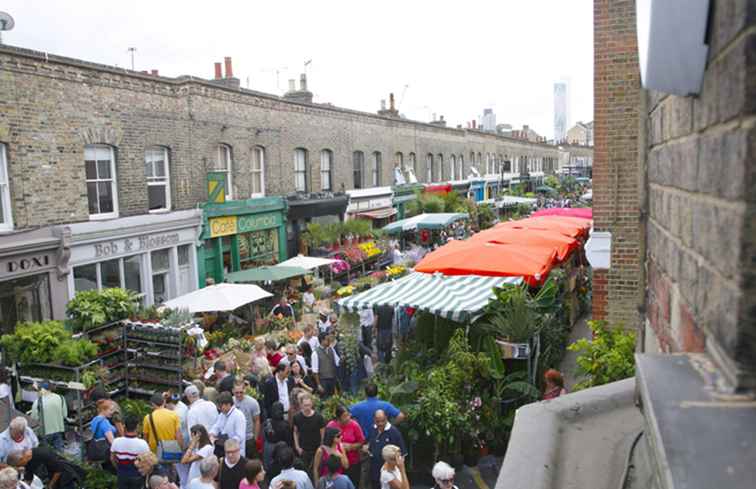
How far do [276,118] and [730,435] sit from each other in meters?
24.4

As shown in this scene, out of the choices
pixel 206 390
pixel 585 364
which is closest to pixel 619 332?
pixel 585 364

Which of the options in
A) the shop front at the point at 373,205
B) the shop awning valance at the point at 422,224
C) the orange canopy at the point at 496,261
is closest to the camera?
the orange canopy at the point at 496,261

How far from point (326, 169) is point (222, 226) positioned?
851 centimetres

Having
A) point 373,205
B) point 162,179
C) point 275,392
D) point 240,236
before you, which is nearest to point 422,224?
point 373,205

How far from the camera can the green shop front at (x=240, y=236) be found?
805 inches

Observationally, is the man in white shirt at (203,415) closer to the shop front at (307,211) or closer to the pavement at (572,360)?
the pavement at (572,360)

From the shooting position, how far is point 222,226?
68.8ft

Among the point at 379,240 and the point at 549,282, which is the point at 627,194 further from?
the point at 379,240

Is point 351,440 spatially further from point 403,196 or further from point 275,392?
point 403,196

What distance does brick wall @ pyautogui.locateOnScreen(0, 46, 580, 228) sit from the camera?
1434 cm

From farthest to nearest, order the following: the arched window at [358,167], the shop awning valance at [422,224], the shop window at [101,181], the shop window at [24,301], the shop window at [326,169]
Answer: the arched window at [358,167] → the shop window at [326,169] → the shop awning valance at [422,224] → the shop window at [101,181] → the shop window at [24,301]

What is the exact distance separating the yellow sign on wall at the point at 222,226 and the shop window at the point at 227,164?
90 centimetres

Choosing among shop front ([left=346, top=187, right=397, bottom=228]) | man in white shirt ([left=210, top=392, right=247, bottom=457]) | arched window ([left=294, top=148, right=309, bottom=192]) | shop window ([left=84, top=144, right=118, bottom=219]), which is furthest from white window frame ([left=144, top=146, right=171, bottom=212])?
man in white shirt ([left=210, top=392, right=247, bottom=457])

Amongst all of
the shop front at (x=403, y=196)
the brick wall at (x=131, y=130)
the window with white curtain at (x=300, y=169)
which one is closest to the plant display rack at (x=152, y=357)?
the brick wall at (x=131, y=130)
